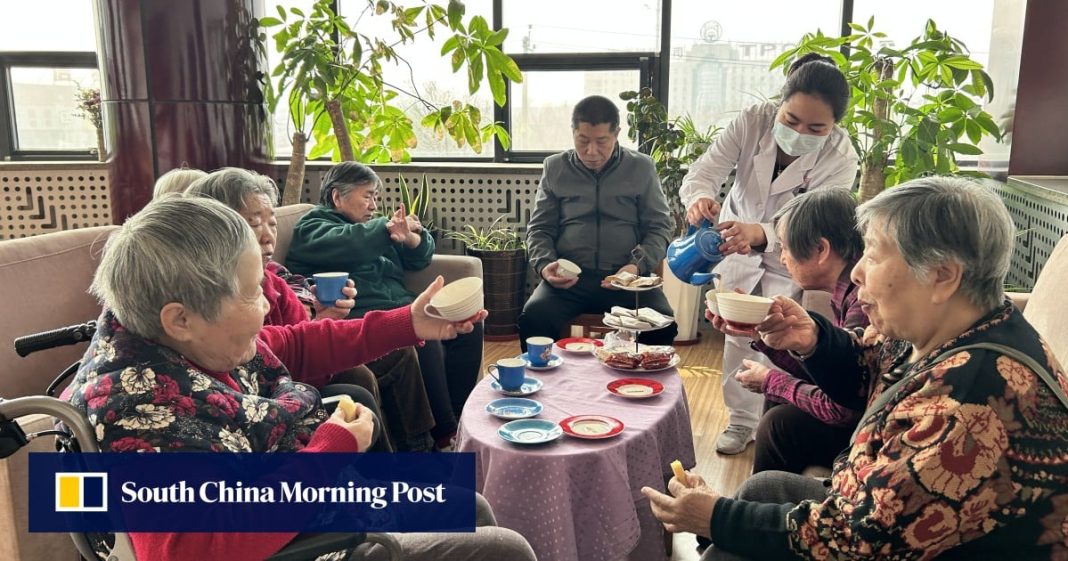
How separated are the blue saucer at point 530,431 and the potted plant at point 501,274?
2.53m

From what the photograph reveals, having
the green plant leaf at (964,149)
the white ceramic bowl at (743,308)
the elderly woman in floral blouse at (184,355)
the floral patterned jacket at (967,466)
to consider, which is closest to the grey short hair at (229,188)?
the elderly woman in floral blouse at (184,355)

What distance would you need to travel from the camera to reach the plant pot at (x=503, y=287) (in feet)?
14.7

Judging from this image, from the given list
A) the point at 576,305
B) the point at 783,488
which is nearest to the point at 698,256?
the point at 783,488

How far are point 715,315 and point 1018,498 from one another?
870 mm

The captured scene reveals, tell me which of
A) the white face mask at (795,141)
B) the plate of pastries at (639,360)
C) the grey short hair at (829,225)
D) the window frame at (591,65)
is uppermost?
the window frame at (591,65)

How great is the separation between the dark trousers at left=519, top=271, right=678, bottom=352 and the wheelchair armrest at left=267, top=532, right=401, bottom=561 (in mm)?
2057

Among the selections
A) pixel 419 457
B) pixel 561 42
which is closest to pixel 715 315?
pixel 419 457

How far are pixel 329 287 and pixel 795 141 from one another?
1.72 metres

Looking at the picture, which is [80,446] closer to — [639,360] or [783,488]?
[783,488]

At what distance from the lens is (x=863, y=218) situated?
4.22ft

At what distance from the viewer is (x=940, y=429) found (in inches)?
41.3

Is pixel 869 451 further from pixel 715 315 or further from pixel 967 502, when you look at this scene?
→ pixel 715 315

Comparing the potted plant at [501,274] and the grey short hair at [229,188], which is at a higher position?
the grey short hair at [229,188]

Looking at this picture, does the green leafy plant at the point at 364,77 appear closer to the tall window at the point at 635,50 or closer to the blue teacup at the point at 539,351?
the tall window at the point at 635,50
